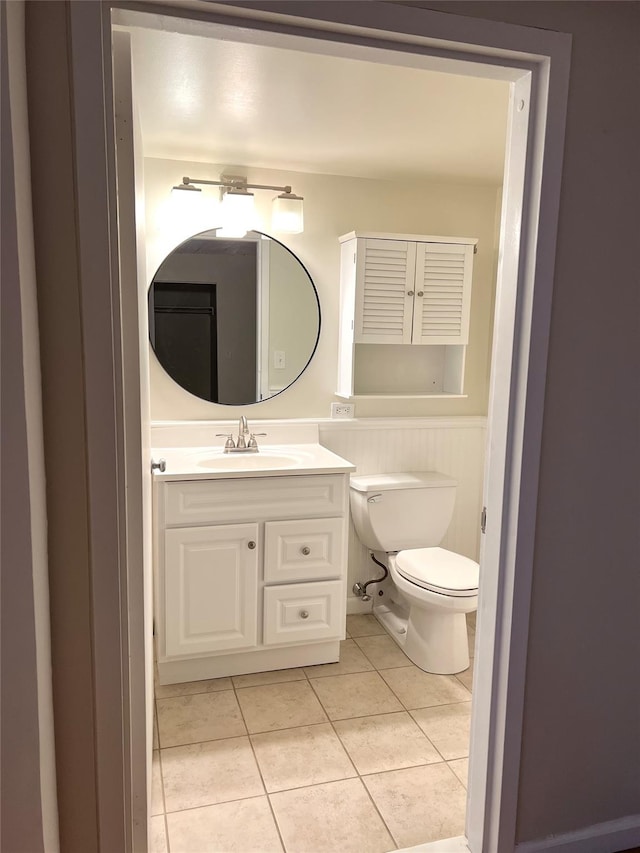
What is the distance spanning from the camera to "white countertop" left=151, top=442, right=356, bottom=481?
234cm

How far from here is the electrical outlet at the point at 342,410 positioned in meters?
2.94

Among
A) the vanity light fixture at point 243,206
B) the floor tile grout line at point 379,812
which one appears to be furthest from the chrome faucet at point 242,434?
the floor tile grout line at point 379,812

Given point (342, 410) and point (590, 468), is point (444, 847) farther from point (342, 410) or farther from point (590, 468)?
point (342, 410)

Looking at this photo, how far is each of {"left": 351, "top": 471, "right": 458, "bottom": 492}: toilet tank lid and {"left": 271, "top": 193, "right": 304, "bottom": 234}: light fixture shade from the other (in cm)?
112

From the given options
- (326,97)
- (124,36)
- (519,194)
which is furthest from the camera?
(326,97)

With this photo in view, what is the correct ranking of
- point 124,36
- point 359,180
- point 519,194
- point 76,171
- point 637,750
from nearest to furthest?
point 76,171, point 124,36, point 519,194, point 637,750, point 359,180

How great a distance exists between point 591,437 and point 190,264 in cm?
180

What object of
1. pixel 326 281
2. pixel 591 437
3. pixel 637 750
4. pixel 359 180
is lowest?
pixel 637 750

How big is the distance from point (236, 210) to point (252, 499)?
1161 mm

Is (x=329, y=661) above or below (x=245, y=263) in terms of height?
below

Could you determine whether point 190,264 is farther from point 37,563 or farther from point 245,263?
point 37,563

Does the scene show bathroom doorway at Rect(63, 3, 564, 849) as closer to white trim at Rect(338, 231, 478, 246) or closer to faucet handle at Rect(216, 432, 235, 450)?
white trim at Rect(338, 231, 478, 246)

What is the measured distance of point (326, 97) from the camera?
1927 millimetres

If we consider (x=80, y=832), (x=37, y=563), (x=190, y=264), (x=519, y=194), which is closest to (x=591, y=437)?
(x=519, y=194)
